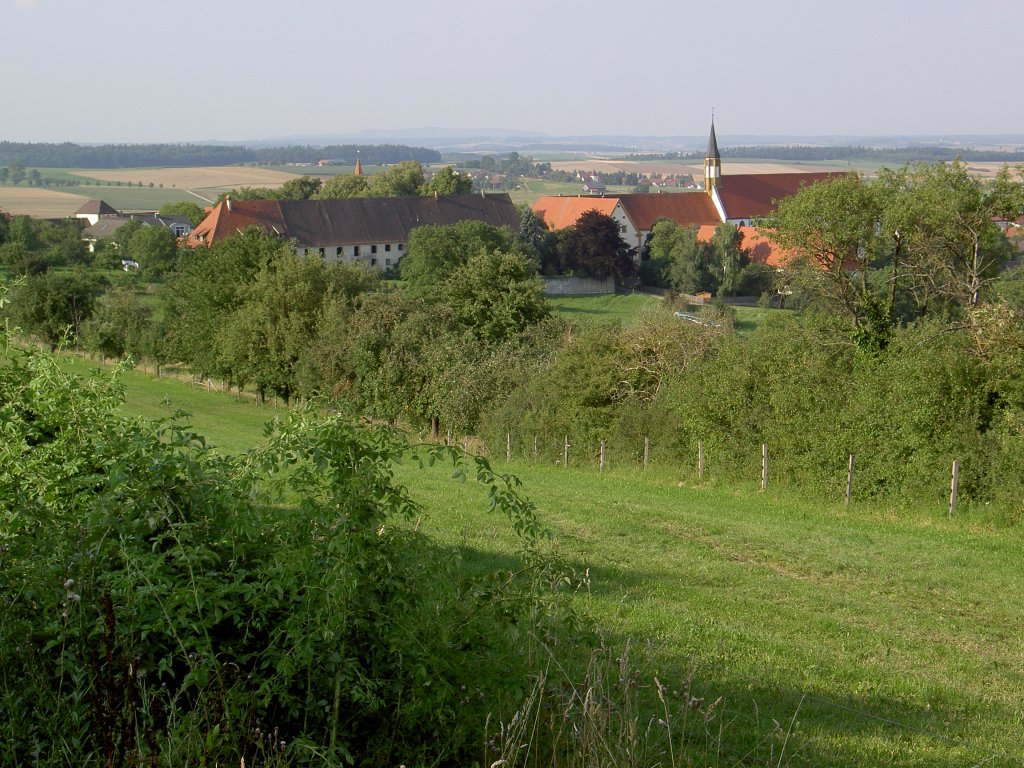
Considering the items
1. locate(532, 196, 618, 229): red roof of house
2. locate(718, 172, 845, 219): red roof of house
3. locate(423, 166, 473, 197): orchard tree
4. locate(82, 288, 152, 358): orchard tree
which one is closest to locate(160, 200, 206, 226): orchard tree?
locate(423, 166, 473, 197): orchard tree

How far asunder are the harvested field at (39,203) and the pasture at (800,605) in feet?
435

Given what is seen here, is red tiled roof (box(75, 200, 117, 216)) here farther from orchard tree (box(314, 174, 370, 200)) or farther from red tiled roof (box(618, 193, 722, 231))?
red tiled roof (box(618, 193, 722, 231))

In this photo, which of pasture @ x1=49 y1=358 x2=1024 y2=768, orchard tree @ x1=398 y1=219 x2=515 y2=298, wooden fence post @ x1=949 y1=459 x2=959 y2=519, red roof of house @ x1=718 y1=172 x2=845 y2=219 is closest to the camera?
pasture @ x1=49 y1=358 x2=1024 y2=768

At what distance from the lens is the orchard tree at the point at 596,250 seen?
8712cm

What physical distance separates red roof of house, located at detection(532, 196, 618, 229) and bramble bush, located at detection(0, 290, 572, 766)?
4391 inches

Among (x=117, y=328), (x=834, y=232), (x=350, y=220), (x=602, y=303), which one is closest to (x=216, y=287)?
(x=117, y=328)

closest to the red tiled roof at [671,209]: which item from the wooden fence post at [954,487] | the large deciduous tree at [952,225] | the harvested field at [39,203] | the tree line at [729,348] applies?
the harvested field at [39,203]

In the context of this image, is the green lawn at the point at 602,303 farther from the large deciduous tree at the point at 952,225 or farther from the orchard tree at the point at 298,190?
the large deciduous tree at the point at 952,225

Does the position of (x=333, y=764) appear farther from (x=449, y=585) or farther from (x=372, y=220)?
(x=372, y=220)

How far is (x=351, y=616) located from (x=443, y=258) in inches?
2558

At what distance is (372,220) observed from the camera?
344ft

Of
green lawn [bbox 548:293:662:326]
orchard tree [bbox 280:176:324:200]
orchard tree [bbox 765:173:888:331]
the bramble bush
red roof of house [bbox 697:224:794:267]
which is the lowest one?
green lawn [bbox 548:293:662:326]

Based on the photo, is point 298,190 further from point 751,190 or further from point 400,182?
point 751,190

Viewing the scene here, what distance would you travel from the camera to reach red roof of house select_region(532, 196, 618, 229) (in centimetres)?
11781
